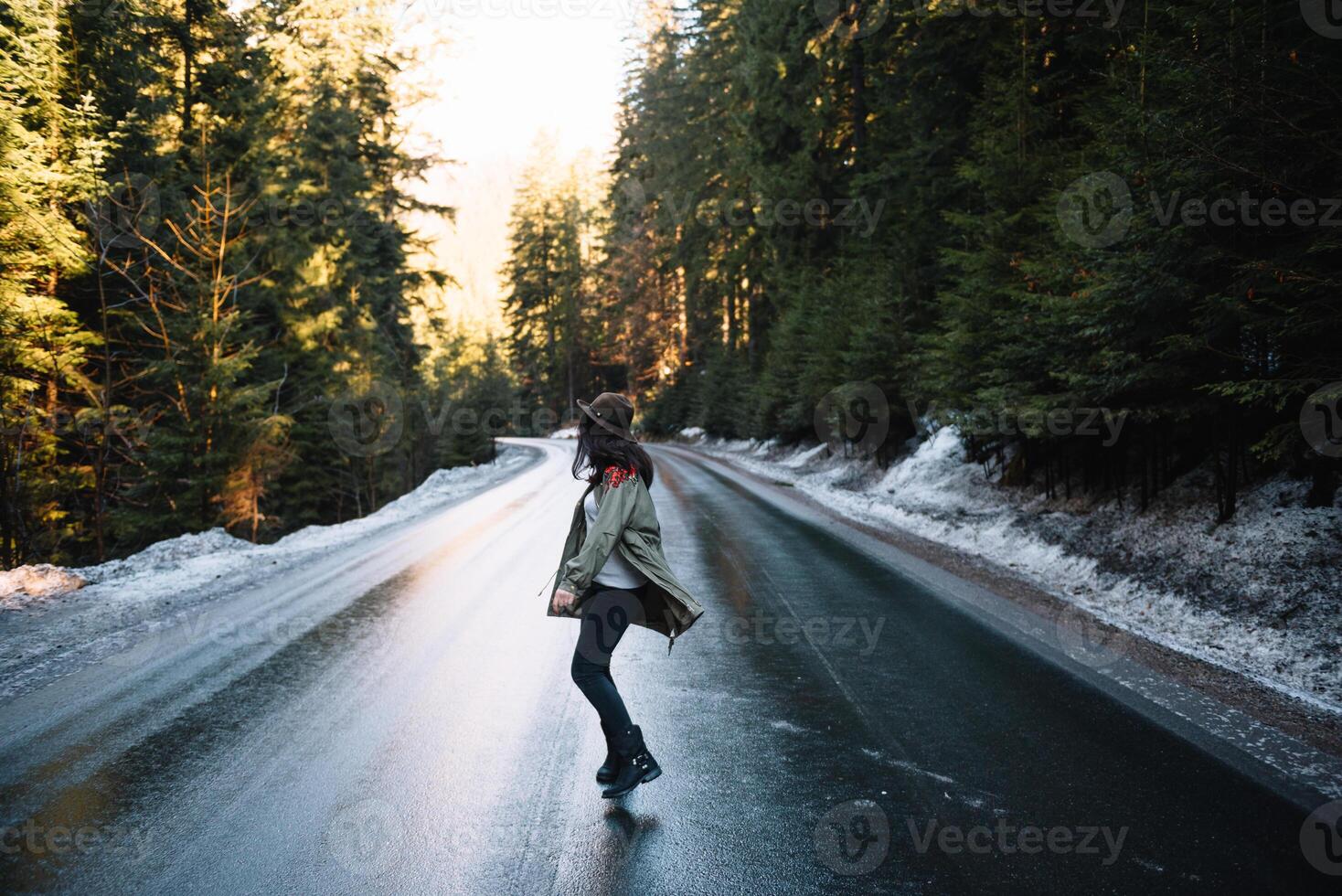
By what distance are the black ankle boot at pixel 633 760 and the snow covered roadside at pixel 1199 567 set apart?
437 cm

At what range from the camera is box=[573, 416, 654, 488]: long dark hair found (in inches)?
155

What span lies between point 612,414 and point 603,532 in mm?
633

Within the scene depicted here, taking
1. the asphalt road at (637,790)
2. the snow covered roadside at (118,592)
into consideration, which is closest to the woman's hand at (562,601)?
the asphalt road at (637,790)

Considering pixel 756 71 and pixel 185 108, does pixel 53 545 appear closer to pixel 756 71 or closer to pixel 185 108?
pixel 185 108

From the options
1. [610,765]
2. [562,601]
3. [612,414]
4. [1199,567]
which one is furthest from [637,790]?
[1199,567]

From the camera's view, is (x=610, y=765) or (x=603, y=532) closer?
(x=603, y=532)

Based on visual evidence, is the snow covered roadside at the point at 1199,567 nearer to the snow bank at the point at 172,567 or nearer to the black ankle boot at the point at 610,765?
the black ankle boot at the point at 610,765

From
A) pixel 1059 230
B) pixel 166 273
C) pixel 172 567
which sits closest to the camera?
pixel 1059 230

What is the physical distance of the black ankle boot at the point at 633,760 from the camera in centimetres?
386

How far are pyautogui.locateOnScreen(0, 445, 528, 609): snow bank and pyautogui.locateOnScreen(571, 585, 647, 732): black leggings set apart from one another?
714 centimetres

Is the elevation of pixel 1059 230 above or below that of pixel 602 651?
above

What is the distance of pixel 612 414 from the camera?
13.1 ft

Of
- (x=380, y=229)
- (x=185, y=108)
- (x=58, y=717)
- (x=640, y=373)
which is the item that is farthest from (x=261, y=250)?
(x=640, y=373)

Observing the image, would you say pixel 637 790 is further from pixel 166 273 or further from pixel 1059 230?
pixel 166 273
